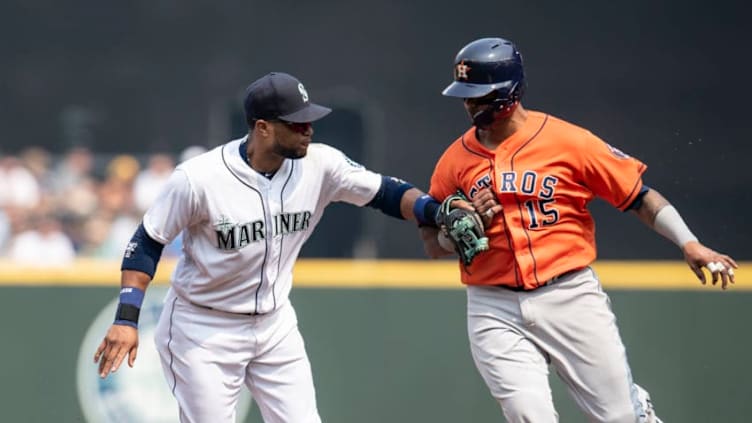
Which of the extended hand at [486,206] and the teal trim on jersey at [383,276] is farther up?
the extended hand at [486,206]

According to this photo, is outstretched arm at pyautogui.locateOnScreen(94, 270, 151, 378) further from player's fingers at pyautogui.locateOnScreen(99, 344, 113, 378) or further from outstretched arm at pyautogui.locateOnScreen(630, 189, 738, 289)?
outstretched arm at pyautogui.locateOnScreen(630, 189, 738, 289)

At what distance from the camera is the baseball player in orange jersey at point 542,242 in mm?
4422

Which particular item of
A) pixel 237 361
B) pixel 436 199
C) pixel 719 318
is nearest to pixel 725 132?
→ pixel 719 318

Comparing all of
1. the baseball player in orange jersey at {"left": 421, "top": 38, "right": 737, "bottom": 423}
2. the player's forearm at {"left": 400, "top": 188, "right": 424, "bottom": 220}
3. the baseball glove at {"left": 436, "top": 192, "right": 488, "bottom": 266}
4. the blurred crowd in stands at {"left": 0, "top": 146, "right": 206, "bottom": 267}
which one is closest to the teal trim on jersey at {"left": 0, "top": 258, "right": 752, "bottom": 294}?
the player's forearm at {"left": 400, "top": 188, "right": 424, "bottom": 220}

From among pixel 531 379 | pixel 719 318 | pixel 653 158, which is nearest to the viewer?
pixel 531 379

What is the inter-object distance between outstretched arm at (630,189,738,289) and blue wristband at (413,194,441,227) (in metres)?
0.75

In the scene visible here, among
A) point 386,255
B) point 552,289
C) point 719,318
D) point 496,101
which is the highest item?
point 496,101

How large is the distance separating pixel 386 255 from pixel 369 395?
16.1 ft

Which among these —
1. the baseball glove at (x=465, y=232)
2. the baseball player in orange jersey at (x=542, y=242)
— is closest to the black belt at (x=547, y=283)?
the baseball player in orange jersey at (x=542, y=242)

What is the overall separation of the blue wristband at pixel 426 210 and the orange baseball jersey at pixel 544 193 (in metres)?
0.17

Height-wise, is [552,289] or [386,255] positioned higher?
[552,289]

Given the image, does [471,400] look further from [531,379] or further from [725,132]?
[725,132]

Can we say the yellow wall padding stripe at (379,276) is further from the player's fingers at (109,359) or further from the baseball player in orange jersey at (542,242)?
the player's fingers at (109,359)

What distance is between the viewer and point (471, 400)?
589cm
